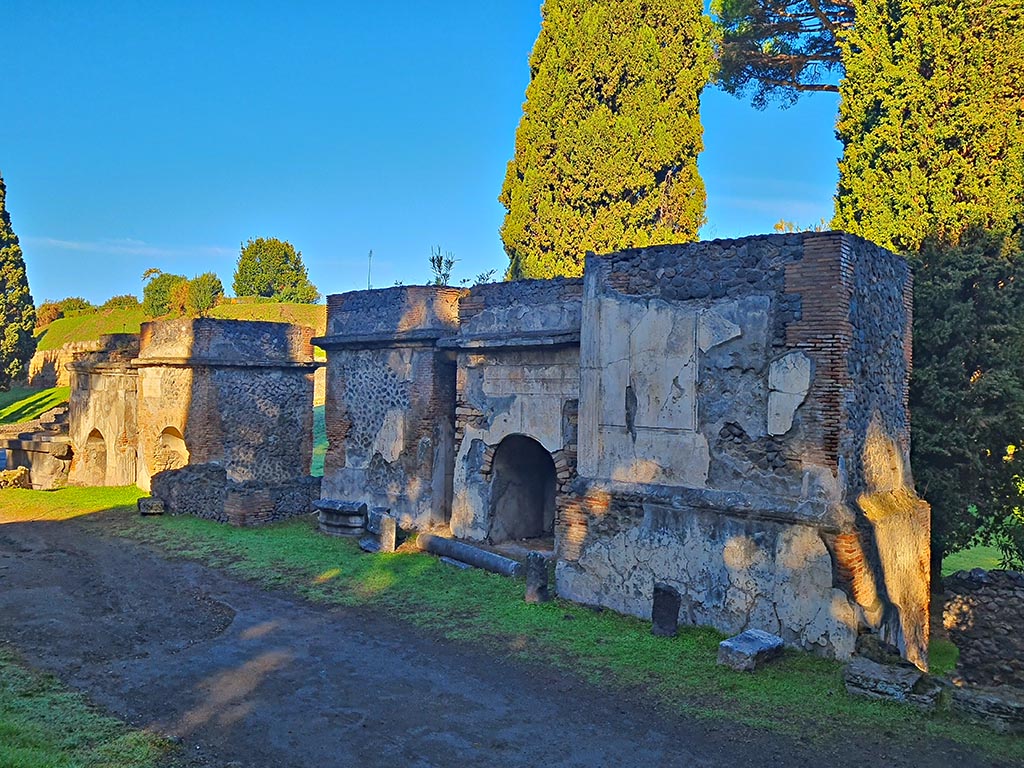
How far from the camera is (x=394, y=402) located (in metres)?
14.1

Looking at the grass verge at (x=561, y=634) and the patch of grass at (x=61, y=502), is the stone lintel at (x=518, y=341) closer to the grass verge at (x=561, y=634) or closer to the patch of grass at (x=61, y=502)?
the grass verge at (x=561, y=634)

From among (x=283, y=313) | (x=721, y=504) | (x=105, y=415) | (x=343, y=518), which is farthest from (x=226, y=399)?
(x=283, y=313)

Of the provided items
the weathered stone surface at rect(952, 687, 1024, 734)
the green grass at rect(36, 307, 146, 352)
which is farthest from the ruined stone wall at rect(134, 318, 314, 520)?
the green grass at rect(36, 307, 146, 352)

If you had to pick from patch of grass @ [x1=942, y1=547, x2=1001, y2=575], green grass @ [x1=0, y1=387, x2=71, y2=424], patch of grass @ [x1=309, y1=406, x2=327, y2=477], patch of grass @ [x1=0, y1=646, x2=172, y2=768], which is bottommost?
patch of grass @ [x1=942, y1=547, x2=1001, y2=575]

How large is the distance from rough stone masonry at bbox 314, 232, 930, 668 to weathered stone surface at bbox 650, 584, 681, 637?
7.9 inches

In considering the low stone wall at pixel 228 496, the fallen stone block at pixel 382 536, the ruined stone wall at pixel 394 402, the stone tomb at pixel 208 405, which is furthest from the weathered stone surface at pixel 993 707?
the stone tomb at pixel 208 405

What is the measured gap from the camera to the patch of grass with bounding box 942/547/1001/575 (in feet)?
49.7

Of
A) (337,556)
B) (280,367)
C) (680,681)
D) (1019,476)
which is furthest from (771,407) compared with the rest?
(280,367)

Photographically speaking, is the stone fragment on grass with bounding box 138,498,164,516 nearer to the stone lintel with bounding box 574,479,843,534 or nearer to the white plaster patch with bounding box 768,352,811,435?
the stone lintel with bounding box 574,479,843,534

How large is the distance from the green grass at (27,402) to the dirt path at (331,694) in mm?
25891

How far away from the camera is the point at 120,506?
657 inches

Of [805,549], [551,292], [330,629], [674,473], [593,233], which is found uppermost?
[593,233]

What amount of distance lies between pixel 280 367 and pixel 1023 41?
604 inches

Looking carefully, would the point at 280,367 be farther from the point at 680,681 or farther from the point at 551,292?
the point at 680,681
